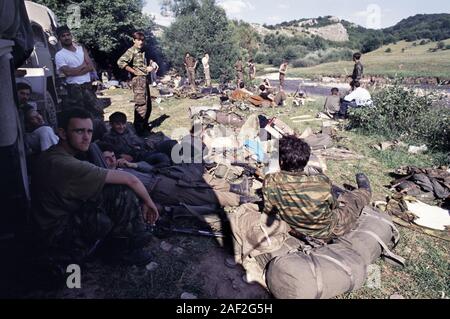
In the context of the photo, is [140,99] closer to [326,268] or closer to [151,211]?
[151,211]

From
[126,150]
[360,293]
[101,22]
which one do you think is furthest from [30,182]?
[101,22]

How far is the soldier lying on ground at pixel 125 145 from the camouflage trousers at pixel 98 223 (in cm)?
193

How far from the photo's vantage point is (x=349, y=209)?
11.9 ft

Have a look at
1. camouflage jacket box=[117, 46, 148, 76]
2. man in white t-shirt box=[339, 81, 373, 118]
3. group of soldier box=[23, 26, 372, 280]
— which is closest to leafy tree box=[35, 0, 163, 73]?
camouflage jacket box=[117, 46, 148, 76]

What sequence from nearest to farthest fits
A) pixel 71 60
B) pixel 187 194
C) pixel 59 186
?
pixel 59 186 → pixel 187 194 → pixel 71 60

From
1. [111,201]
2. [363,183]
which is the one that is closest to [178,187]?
[111,201]

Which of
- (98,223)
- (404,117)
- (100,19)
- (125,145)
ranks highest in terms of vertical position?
(100,19)

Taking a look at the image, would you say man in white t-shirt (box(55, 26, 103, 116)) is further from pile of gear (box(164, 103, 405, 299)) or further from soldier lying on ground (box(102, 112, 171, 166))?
pile of gear (box(164, 103, 405, 299))

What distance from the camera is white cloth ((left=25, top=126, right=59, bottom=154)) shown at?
3.75m

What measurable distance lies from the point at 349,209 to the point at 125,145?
3414 mm

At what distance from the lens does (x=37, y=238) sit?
2.84m

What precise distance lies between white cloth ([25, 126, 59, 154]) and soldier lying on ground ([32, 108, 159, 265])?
944mm

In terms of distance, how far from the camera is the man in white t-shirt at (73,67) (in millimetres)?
5664
